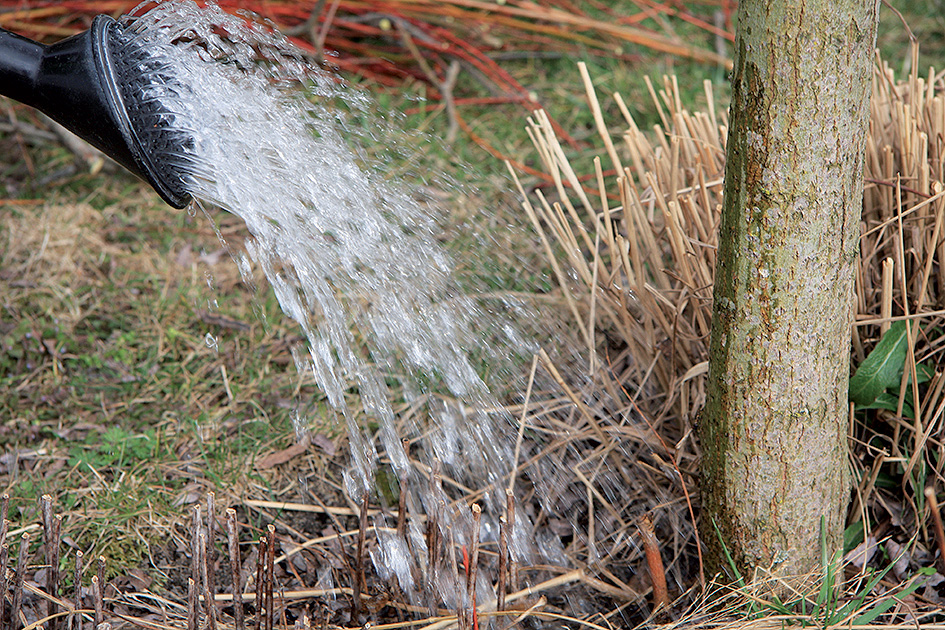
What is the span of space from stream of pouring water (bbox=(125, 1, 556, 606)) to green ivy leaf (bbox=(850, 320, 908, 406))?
0.74 metres

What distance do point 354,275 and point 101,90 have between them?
0.86 meters

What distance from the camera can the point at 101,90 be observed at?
1.29 meters

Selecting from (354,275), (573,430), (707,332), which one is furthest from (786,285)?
(354,275)

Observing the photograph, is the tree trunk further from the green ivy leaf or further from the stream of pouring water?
the stream of pouring water

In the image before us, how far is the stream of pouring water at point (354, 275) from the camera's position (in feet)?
5.18

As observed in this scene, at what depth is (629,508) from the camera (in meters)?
1.76

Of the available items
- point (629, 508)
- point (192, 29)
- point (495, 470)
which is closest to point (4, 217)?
point (192, 29)

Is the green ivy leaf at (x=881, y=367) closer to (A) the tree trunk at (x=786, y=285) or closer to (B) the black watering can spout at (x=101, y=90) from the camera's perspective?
(A) the tree trunk at (x=786, y=285)

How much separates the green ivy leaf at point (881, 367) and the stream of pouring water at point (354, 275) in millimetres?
736

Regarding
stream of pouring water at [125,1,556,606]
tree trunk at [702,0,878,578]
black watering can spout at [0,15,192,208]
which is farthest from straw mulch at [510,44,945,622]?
black watering can spout at [0,15,192,208]

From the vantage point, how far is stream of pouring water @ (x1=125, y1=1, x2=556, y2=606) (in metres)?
1.58

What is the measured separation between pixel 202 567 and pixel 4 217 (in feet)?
6.90

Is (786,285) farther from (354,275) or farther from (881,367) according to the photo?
(354,275)

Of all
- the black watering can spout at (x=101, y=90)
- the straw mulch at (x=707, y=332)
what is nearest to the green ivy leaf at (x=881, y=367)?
the straw mulch at (x=707, y=332)
